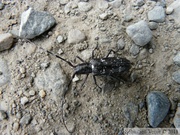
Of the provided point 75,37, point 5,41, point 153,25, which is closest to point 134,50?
point 153,25

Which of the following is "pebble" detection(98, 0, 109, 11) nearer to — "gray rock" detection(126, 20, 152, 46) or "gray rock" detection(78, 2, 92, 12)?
"gray rock" detection(78, 2, 92, 12)

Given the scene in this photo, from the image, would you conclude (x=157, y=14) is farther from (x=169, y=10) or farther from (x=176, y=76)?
(x=176, y=76)

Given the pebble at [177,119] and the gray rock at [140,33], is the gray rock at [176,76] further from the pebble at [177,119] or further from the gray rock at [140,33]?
the gray rock at [140,33]

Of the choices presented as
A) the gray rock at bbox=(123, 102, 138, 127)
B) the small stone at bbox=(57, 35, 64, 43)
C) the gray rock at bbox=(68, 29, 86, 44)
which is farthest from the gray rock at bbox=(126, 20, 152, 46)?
the small stone at bbox=(57, 35, 64, 43)

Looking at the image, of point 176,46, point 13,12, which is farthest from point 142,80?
point 13,12

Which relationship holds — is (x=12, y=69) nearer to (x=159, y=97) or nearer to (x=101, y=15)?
(x=101, y=15)

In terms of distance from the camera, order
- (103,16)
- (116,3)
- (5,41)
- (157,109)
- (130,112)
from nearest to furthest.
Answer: (157,109), (130,112), (5,41), (103,16), (116,3)

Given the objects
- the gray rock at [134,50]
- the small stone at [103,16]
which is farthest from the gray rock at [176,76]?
the small stone at [103,16]
